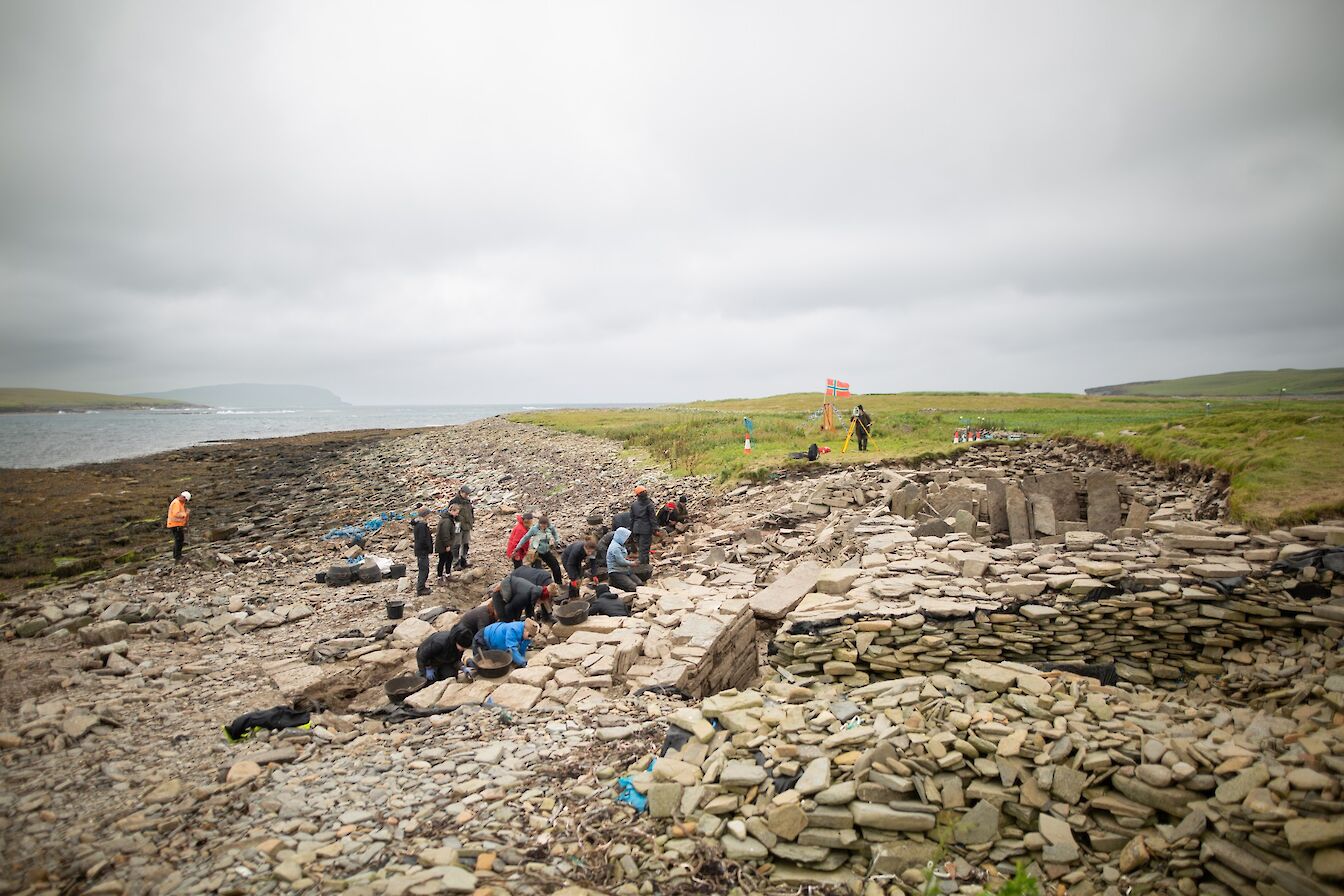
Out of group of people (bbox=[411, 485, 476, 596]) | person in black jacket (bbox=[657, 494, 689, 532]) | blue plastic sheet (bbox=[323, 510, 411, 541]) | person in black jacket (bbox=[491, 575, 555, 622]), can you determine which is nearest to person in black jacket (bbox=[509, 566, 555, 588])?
person in black jacket (bbox=[491, 575, 555, 622])

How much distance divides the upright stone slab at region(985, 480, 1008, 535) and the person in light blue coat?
8.49 metres

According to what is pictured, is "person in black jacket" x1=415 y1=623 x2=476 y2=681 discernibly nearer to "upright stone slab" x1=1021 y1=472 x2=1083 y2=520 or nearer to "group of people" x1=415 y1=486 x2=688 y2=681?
"group of people" x1=415 y1=486 x2=688 y2=681

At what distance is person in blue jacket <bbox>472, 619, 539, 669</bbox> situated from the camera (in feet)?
29.7

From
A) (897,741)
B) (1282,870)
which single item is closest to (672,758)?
(897,741)

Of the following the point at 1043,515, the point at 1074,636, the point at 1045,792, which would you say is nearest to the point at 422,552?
the point at 1045,792

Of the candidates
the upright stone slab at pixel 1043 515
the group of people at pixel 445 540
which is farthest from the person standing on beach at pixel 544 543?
the upright stone slab at pixel 1043 515

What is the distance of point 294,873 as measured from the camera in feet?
14.9

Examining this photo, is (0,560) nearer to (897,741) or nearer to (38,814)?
(38,814)

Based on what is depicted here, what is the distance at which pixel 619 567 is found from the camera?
1227cm

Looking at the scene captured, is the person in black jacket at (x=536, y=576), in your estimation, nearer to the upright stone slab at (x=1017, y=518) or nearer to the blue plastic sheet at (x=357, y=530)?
the upright stone slab at (x=1017, y=518)

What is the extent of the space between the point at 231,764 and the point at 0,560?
21.6 metres

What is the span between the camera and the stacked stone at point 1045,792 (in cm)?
447

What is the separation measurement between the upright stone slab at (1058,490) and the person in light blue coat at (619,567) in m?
10.0

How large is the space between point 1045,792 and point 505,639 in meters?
7.24
